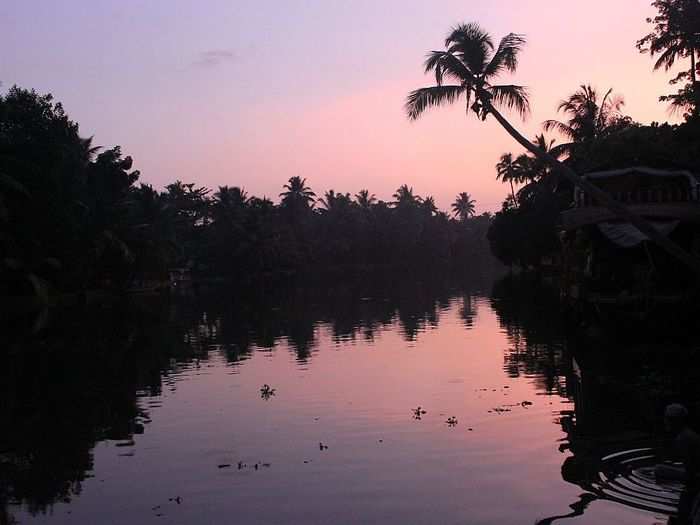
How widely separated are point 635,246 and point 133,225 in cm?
4859

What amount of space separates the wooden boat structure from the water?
2471 mm

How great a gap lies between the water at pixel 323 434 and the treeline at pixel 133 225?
2188 centimetres

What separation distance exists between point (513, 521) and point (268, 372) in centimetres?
1345

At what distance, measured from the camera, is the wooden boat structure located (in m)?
25.3

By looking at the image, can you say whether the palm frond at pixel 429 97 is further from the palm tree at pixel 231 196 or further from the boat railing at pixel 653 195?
the palm tree at pixel 231 196

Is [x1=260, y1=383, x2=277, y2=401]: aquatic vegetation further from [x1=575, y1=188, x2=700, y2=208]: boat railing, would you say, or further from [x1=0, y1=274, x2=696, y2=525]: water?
[x1=575, y1=188, x2=700, y2=208]: boat railing

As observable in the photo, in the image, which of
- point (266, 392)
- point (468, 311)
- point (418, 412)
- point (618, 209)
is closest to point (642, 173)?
point (468, 311)

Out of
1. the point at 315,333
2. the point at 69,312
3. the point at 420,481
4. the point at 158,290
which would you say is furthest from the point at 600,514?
the point at 158,290

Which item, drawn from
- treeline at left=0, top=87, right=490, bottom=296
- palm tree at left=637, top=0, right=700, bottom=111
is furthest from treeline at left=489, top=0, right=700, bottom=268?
treeline at left=0, top=87, right=490, bottom=296

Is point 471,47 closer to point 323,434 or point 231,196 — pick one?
point 323,434

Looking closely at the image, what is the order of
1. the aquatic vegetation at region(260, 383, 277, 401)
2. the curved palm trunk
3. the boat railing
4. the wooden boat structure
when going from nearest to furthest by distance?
the curved palm trunk
the aquatic vegetation at region(260, 383, 277, 401)
the wooden boat structure
the boat railing

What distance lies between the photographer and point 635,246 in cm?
2659

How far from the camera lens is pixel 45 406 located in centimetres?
1800

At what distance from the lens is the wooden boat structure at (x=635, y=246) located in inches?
997
